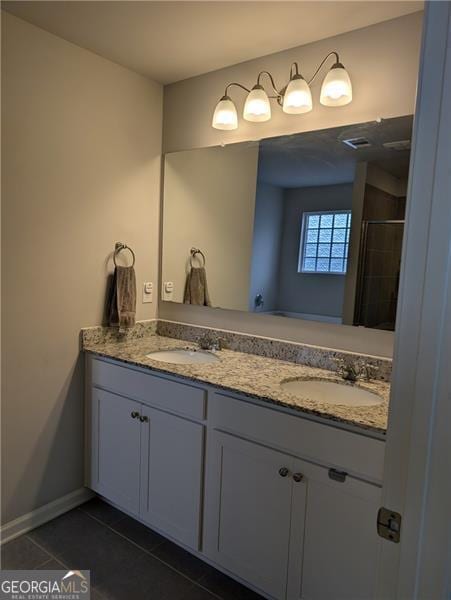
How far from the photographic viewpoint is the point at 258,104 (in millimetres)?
2031

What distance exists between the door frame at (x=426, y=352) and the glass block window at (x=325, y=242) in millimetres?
1332

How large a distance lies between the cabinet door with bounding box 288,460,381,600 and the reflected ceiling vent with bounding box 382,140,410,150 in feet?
4.48

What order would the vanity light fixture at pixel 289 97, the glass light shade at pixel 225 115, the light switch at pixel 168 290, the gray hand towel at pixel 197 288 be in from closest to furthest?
the vanity light fixture at pixel 289 97 → the glass light shade at pixel 225 115 → the gray hand towel at pixel 197 288 → the light switch at pixel 168 290

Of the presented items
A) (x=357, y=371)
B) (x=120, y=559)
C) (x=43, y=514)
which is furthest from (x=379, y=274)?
(x=43, y=514)

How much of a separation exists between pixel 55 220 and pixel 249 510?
164 centimetres

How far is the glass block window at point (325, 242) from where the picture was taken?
1.94 m

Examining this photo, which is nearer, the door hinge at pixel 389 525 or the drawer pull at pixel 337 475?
the door hinge at pixel 389 525

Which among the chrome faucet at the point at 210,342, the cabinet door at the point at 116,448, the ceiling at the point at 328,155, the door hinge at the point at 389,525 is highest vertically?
the ceiling at the point at 328,155

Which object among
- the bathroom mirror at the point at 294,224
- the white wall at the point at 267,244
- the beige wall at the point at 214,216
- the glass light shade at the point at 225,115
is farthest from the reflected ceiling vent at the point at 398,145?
the glass light shade at the point at 225,115

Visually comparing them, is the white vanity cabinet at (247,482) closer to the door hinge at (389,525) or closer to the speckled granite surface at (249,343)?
the speckled granite surface at (249,343)

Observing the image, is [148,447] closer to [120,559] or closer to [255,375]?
[120,559]

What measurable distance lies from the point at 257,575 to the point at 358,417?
2.66ft

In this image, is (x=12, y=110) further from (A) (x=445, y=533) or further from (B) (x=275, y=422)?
(A) (x=445, y=533)

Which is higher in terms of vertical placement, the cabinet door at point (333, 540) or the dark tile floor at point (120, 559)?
the cabinet door at point (333, 540)
